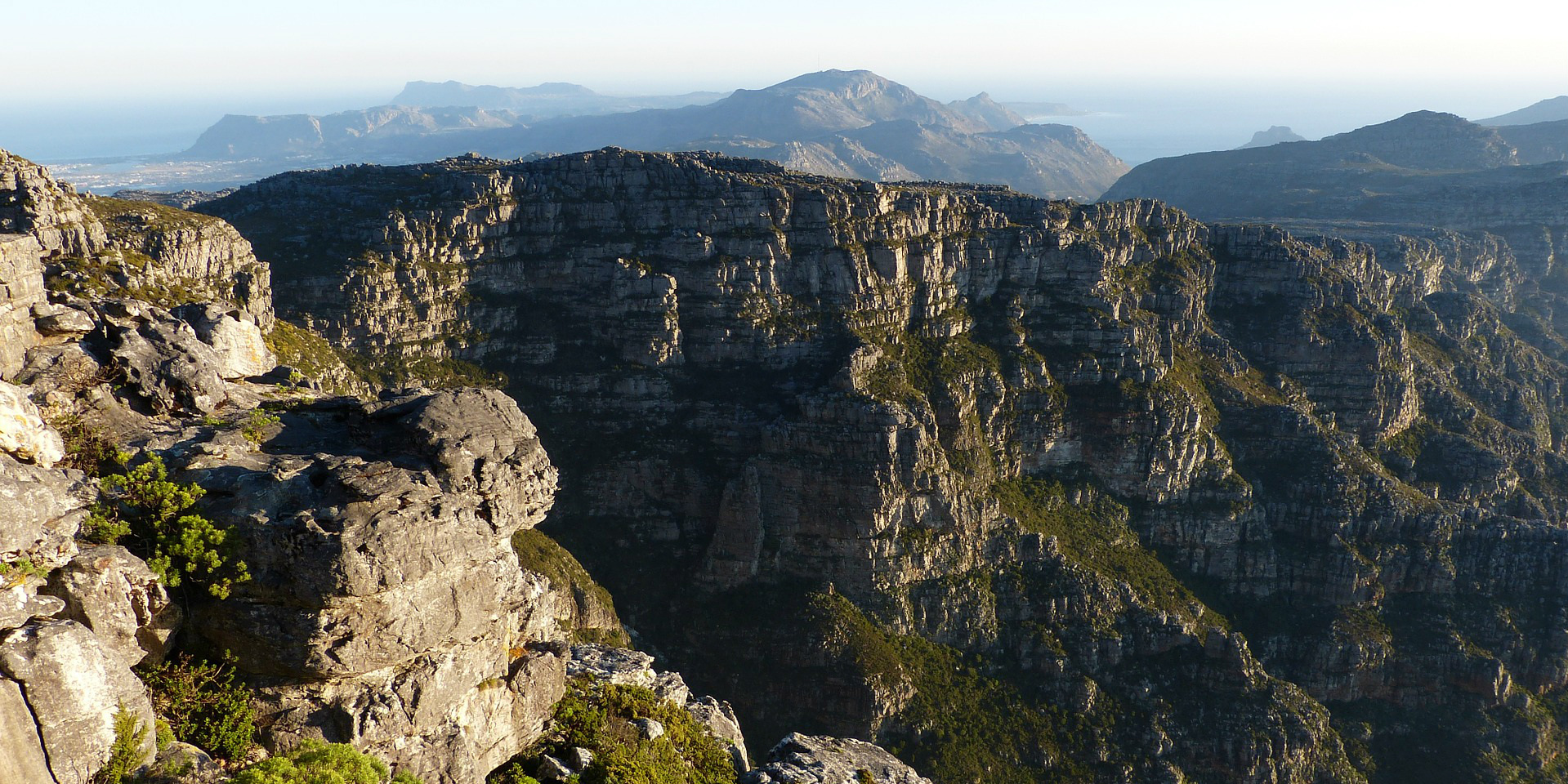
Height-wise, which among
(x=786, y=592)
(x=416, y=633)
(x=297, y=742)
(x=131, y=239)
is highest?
(x=131, y=239)

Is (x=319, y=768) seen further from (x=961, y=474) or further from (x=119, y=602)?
(x=961, y=474)

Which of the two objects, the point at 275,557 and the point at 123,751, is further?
the point at 275,557

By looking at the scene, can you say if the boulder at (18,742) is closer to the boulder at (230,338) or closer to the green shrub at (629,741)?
the green shrub at (629,741)

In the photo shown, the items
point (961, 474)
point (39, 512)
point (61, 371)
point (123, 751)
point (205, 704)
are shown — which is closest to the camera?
point (123, 751)

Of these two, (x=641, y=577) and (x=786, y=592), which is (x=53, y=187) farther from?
(x=786, y=592)

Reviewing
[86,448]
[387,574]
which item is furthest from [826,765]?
[86,448]

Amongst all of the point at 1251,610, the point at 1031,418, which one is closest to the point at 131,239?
the point at 1031,418

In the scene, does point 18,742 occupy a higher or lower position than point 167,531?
lower
